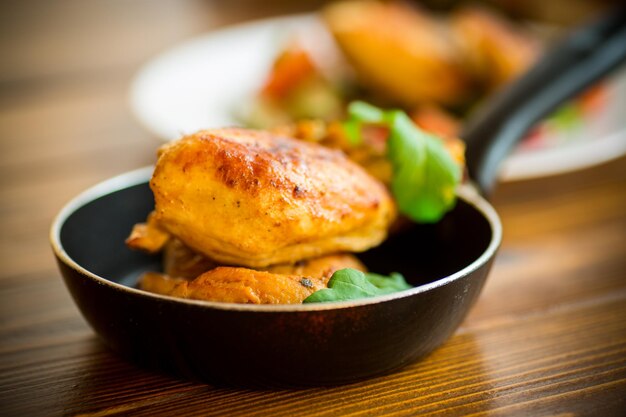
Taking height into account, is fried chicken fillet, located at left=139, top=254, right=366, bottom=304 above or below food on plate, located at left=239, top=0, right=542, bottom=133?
above

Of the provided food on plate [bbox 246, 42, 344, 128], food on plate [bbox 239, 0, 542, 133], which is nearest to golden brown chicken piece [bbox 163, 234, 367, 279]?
food on plate [bbox 239, 0, 542, 133]

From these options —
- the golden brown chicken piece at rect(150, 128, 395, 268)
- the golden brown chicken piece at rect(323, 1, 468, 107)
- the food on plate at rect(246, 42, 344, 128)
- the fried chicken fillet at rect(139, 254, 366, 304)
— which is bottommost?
the food on plate at rect(246, 42, 344, 128)

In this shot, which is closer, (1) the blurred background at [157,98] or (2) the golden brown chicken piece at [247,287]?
(2) the golden brown chicken piece at [247,287]

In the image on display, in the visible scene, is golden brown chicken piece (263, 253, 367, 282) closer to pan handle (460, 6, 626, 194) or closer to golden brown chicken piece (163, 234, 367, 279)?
golden brown chicken piece (163, 234, 367, 279)

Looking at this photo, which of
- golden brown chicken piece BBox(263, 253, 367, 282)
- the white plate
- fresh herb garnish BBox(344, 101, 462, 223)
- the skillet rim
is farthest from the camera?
the white plate

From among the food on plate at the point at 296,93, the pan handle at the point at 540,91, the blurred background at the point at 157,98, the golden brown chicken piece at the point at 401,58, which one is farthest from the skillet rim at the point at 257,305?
the food on plate at the point at 296,93

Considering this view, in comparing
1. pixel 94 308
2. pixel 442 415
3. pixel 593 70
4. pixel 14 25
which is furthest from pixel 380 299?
pixel 14 25

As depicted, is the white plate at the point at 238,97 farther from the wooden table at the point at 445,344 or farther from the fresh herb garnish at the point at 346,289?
the fresh herb garnish at the point at 346,289

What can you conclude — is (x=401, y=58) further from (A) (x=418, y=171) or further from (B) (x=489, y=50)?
(A) (x=418, y=171)
